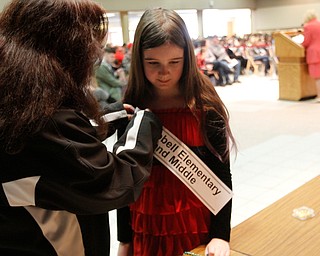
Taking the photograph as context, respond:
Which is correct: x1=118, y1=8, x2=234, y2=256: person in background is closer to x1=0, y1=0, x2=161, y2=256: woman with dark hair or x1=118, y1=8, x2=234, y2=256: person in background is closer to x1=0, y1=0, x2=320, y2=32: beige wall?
x1=0, y1=0, x2=161, y2=256: woman with dark hair

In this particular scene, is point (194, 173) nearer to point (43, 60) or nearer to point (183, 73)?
point (183, 73)

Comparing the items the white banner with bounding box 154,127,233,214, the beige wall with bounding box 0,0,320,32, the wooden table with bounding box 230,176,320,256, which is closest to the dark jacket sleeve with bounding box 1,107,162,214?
the white banner with bounding box 154,127,233,214

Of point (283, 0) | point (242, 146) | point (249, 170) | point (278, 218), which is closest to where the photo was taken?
point (278, 218)

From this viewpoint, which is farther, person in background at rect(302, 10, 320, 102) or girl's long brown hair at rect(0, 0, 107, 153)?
person in background at rect(302, 10, 320, 102)

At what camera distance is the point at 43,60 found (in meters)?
0.78

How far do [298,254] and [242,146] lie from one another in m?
3.81

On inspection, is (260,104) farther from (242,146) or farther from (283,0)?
(283,0)

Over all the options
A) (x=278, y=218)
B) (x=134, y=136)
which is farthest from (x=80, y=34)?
(x=278, y=218)

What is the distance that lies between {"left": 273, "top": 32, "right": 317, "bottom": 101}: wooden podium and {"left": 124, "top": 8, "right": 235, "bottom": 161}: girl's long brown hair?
636 centimetres

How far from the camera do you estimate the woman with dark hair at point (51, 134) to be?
755 millimetres

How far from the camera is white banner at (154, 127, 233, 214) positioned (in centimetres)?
123

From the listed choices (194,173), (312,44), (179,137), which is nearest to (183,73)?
(179,137)

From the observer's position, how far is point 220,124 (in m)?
1.28

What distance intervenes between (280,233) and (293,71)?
6.42 meters
